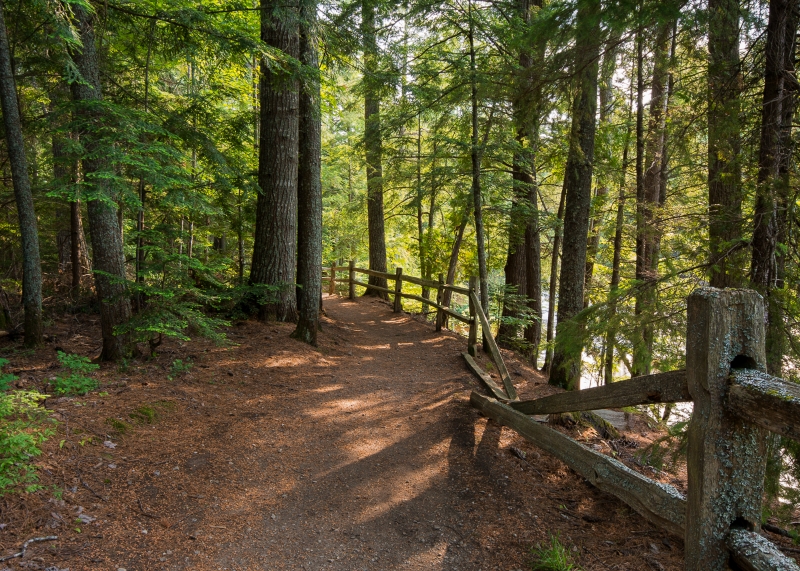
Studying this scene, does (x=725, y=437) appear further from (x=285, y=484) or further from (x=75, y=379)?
(x=75, y=379)

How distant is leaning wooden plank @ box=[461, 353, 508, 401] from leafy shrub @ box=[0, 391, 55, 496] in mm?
5158

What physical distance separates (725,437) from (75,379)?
19.9 ft

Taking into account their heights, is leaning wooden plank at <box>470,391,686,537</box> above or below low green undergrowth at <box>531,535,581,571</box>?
above

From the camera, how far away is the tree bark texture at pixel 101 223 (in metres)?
5.43

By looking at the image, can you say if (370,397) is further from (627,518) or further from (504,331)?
(504,331)

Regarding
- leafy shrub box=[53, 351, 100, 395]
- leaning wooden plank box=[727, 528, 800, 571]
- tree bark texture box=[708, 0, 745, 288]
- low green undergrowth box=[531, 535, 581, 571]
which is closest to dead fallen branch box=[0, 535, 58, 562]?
leafy shrub box=[53, 351, 100, 395]

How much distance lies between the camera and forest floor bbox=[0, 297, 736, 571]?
137 inches

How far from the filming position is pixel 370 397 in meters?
7.00

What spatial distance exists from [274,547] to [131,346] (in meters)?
4.10

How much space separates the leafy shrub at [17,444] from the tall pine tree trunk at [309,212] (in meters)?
4.84

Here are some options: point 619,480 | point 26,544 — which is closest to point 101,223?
point 26,544

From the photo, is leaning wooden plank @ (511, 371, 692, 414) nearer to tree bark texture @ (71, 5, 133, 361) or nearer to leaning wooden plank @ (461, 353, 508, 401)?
leaning wooden plank @ (461, 353, 508, 401)

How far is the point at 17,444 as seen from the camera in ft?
11.1

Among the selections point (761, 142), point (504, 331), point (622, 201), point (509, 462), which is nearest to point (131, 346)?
point (509, 462)
